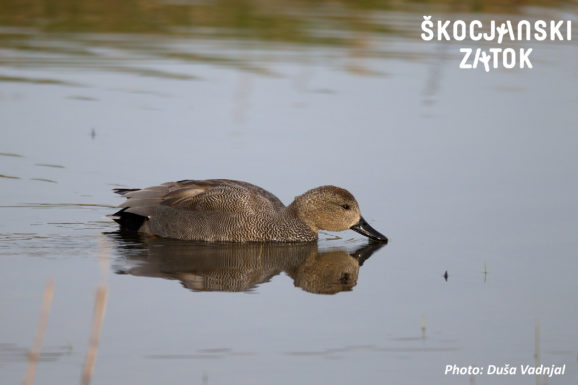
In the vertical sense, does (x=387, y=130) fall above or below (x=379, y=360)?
above

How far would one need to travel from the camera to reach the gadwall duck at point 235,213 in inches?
378

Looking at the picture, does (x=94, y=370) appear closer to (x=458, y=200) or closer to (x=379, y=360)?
(x=379, y=360)

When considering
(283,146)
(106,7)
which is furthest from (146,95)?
(106,7)

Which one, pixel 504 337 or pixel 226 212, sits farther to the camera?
pixel 226 212

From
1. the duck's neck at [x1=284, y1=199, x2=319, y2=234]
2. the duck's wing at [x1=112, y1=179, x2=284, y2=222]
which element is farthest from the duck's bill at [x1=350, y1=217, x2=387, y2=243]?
the duck's wing at [x1=112, y1=179, x2=284, y2=222]

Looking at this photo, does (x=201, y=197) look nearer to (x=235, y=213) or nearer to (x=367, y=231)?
(x=235, y=213)

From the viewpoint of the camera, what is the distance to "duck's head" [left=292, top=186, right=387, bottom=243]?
9.77 meters

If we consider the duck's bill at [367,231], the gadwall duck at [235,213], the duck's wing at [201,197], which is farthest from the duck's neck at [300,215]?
the duck's bill at [367,231]

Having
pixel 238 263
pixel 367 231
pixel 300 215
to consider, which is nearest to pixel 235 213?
pixel 300 215

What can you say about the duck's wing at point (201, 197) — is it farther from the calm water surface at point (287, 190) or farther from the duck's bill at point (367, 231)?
the duck's bill at point (367, 231)

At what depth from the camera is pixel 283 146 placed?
12531 millimetres

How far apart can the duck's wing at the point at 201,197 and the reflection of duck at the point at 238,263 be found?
1.09 feet

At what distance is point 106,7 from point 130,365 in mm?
16146

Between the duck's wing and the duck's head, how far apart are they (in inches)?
10.4
